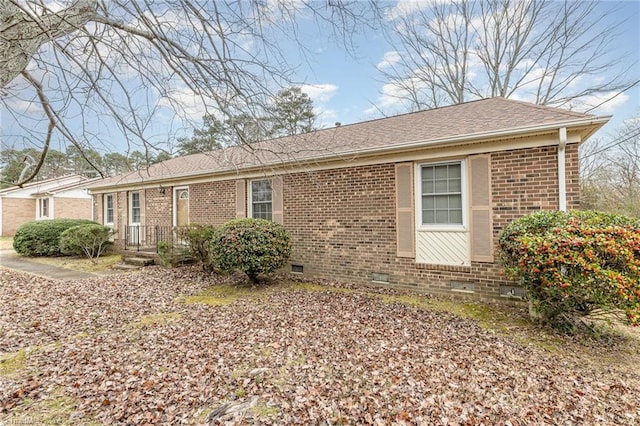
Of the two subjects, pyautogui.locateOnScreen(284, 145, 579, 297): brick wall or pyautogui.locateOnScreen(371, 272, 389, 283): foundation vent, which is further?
pyautogui.locateOnScreen(371, 272, 389, 283): foundation vent

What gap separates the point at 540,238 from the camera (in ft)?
14.4

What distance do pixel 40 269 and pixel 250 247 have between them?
7982mm

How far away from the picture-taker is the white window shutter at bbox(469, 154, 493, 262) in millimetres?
5969

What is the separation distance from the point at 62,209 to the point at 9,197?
3784 millimetres

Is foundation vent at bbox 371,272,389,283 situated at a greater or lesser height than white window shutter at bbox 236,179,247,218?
lesser

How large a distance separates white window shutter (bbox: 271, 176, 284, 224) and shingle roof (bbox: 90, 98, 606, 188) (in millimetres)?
810

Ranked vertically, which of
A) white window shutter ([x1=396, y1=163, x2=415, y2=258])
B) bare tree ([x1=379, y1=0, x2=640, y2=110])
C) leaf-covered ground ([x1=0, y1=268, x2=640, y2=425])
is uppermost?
bare tree ([x1=379, y1=0, x2=640, y2=110])

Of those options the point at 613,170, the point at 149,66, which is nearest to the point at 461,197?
the point at 149,66

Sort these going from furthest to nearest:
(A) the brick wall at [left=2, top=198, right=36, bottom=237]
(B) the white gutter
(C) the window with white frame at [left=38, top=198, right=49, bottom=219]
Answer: (A) the brick wall at [left=2, top=198, right=36, bottom=237] < (C) the window with white frame at [left=38, top=198, right=49, bottom=219] < (B) the white gutter

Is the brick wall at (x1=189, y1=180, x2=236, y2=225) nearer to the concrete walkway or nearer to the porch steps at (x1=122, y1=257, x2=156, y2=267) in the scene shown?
the porch steps at (x1=122, y1=257, x2=156, y2=267)

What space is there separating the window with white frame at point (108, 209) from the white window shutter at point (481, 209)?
48.0 feet

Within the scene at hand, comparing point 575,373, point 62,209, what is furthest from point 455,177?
point 62,209

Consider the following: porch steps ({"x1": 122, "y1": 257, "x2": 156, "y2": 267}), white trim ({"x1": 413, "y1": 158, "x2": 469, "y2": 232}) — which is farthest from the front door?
white trim ({"x1": 413, "y1": 158, "x2": 469, "y2": 232})

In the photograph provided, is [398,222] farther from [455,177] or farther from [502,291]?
[502,291]
